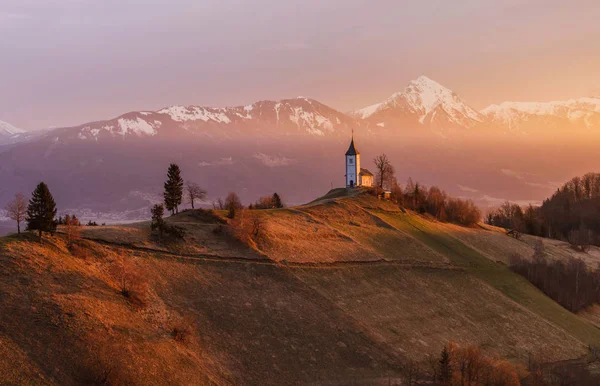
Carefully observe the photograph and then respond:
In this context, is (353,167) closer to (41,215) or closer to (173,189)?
(173,189)

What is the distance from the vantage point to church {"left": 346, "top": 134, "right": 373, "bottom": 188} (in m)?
145

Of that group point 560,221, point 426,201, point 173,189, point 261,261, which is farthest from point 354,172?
point 560,221

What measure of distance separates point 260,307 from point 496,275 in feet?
Answer: 180

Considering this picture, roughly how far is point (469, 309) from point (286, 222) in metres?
33.8

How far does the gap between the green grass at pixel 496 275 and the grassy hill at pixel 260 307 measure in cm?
39

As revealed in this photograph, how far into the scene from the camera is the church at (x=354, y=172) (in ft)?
476

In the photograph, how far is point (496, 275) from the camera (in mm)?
105312

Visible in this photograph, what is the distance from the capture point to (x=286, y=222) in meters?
101

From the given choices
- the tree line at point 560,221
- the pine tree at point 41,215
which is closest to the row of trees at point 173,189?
the pine tree at point 41,215

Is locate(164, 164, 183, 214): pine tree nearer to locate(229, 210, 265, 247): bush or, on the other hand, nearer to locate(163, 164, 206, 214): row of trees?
locate(163, 164, 206, 214): row of trees

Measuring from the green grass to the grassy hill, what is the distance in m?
0.39

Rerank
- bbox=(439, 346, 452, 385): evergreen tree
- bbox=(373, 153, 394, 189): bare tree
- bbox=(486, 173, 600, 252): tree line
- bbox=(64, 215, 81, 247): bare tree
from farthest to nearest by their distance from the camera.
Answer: bbox=(486, 173, 600, 252): tree line < bbox=(373, 153, 394, 189): bare tree < bbox=(64, 215, 81, 247): bare tree < bbox=(439, 346, 452, 385): evergreen tree

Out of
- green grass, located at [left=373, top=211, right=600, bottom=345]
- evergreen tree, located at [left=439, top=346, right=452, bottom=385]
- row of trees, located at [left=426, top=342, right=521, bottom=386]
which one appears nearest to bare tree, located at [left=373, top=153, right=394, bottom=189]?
green grass, located at [left=373, top=211, right=600, bottom=345]

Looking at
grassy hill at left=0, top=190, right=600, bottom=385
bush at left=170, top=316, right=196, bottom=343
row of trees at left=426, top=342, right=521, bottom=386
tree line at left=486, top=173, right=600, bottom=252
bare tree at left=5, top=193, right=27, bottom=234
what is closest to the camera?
grassy hill at left=0, top=190, right=600, bottom=385
